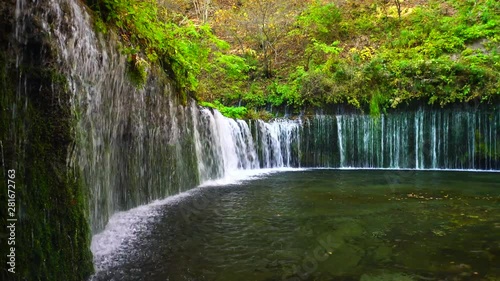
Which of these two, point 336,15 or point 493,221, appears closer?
point 493,221

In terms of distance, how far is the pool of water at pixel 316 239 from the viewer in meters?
3.70

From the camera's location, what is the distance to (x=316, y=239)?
4.78 meters

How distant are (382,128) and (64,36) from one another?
14126 mm

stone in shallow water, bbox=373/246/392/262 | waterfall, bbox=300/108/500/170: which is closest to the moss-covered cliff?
stone in shallow water, bbox=373/246/392/262

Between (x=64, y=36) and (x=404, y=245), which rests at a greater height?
(x=64, y=36)

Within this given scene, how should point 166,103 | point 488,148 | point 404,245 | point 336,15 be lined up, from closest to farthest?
1. point 404,245
2. point 166,103
3. point 488,148
4. point 336,15

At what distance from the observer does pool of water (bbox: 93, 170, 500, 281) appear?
12.1 feet

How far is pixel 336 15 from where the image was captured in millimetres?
21875

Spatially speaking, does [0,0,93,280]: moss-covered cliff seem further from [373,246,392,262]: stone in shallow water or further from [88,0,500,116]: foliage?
[88,0,500,116]: foliage

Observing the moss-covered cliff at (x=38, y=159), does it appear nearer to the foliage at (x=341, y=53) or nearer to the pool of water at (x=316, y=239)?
the pool of water at (x=316, y=239)

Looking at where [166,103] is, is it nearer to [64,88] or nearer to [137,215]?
[137,215]

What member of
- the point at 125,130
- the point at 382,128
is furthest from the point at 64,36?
the point at 382,128

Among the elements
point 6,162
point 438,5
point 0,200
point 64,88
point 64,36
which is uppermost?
point 438,5

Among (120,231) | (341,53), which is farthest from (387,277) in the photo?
(341,53)
